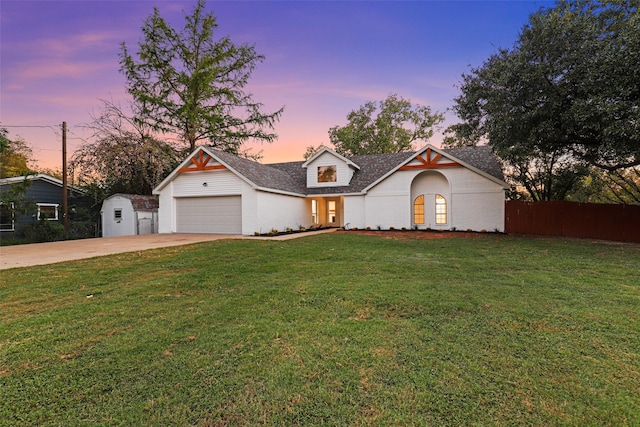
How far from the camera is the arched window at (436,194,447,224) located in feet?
56.7

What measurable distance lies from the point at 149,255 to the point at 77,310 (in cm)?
500

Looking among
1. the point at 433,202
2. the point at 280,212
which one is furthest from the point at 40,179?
the point at 433,202

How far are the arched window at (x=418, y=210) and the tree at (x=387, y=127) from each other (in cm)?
1582

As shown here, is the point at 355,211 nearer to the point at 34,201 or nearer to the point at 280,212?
the point at 280,212

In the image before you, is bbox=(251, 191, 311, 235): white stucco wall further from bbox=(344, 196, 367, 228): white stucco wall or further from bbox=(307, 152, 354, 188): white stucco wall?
bbox=(344, 196, 367, 228): white stucco wall

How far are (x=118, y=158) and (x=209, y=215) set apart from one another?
31.7 feet

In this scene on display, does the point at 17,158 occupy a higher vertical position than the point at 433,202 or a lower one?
higher

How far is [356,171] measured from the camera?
2072 centimetres

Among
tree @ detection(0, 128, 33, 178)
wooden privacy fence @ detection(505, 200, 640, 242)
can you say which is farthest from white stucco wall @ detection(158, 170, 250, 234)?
tree @ detection(0, 128, 33, 178)

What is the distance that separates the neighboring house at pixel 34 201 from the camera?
15219 mm

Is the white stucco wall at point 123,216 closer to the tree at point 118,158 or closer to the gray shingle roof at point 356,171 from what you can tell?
the tree at point 118,158

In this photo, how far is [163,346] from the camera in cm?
315

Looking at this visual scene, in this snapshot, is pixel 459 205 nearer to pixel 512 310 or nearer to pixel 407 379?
pixel 512 310

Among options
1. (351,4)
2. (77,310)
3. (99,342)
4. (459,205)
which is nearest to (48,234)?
(77,310)
